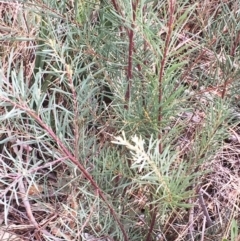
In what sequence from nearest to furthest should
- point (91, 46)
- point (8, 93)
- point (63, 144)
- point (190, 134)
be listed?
point (8, 93), point (63, 144), point (91, 46), point (190, 134)

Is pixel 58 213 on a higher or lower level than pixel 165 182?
lower

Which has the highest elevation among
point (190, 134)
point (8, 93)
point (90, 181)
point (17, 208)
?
point (8, 93)

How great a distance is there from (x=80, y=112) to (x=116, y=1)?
22 centimetres

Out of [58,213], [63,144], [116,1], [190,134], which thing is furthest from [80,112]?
[190,134]

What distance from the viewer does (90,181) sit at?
0.90 meters

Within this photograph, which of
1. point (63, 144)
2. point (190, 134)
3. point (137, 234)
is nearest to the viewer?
point (63, 144)

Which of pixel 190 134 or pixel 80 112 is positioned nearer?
pixel 80 112

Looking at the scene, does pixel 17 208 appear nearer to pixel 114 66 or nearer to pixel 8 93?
pixel 114 66

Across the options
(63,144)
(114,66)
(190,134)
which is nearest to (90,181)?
(63,144)

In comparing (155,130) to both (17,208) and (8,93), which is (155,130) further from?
(17,208)

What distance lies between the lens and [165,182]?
2.44 feet

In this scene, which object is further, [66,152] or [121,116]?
[121,116]

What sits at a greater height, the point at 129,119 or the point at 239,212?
the point at 129,119

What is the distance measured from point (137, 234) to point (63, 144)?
15.8 inches
